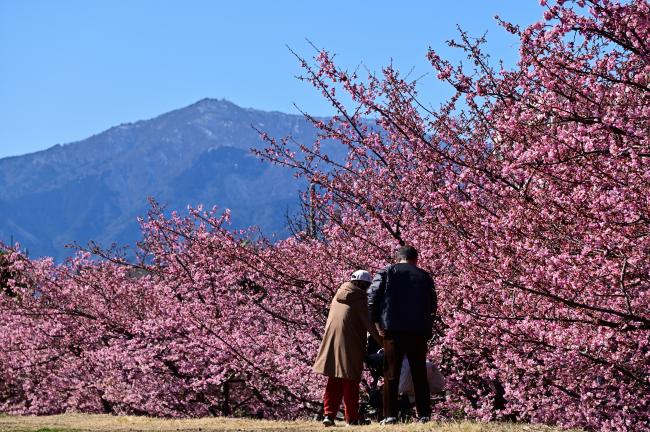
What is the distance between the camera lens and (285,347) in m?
15.0

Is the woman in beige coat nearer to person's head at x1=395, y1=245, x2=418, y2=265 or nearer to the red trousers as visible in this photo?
the red trousers

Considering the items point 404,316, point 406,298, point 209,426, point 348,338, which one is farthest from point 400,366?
point 209,426

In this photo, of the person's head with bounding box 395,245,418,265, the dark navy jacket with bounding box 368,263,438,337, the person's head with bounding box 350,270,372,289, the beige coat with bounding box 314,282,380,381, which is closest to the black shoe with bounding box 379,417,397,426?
the beige coat with bounding box 314,282,380,381

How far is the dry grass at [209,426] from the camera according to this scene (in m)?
9.05

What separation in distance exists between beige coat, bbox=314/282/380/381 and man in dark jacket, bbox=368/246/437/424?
1.86 feet

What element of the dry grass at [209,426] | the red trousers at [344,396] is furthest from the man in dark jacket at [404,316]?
the red trousers at [344,396]

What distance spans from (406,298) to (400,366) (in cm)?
76

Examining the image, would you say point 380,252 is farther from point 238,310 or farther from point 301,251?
point 238,310

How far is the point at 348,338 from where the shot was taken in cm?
1027

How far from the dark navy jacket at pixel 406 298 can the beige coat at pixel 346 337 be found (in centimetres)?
74

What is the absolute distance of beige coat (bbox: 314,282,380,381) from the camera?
10.2 meters

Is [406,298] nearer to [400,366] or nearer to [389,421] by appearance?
[400,366]

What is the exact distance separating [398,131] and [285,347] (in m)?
4.67

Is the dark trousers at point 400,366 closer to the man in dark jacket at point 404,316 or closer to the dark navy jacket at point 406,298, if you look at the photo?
the man in dark jacket at point 404,316
